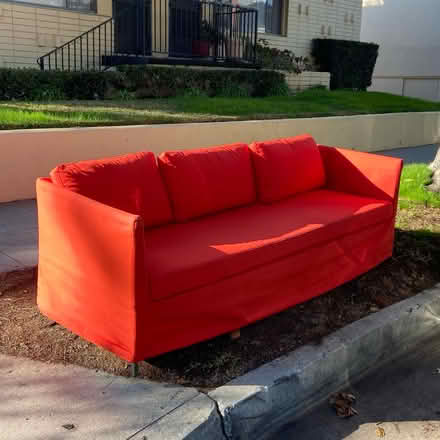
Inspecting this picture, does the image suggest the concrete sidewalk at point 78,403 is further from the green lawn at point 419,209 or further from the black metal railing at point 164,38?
the black metal railing at point 164,38

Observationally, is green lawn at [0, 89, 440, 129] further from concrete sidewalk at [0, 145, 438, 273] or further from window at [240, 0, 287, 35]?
window at [240, 0, 287, 35]

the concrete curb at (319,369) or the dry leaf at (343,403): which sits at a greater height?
the concrete curb at (319,369)

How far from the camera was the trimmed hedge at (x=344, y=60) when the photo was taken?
57.1 feet

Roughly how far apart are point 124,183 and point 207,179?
759 millimetres

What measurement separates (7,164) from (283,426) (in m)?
4.68

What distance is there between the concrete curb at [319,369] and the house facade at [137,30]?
29.6 feet

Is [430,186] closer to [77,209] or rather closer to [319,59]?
[77,209]

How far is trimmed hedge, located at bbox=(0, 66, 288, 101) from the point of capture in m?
9.95

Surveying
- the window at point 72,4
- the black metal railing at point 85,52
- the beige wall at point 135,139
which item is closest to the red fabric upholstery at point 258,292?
the beige wall at point 135,139

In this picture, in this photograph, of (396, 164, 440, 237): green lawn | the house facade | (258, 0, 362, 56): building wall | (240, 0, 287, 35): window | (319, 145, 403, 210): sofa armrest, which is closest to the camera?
(319, 145, 403, 210): sofa armrest

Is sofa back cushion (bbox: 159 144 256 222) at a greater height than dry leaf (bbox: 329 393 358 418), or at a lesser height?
greater

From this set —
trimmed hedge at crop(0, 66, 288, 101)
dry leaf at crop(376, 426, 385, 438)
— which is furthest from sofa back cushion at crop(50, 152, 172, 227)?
trimmed hedge at crop(0, 66, 288, 101)

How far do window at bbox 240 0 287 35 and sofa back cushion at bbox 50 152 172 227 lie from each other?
1338 cm

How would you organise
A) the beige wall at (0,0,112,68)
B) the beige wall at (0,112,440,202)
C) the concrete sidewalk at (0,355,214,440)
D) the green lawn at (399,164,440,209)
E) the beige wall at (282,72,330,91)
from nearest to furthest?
the concrete sidewalk at (0,355,214,440) < the green lawn at (399,164,440,209) < the beige wall at (0,112,440,202) < the beige wall at (0,0,112,68) < the beige wall at (282,72,330,91)
